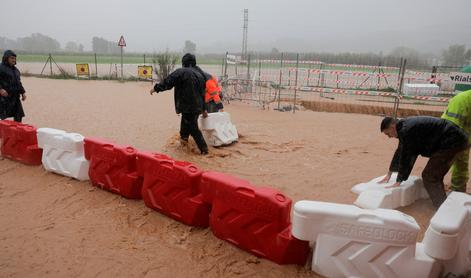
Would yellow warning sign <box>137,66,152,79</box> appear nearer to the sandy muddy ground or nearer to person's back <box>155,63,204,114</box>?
the sandy muddy ground

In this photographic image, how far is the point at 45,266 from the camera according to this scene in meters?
3.33

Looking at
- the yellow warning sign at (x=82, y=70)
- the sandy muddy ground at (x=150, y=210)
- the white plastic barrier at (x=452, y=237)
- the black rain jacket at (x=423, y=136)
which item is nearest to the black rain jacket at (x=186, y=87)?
the sandy muddy ground at (x=150, y=210)

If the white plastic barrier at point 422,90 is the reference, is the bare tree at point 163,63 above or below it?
above

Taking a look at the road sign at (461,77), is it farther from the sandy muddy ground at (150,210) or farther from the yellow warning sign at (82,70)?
the yellow warning sign at (82,70)

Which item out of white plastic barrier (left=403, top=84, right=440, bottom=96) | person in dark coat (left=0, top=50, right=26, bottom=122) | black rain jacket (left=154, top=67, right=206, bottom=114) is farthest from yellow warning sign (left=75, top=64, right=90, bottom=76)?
white plastic barrier (left=403, top=84, right=440, bottom=96)

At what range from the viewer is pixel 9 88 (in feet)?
22.6

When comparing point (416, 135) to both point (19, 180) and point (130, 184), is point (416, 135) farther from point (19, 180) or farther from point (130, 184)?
point (19, 180)

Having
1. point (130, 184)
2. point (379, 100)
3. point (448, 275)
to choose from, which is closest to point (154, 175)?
point (130, 184)

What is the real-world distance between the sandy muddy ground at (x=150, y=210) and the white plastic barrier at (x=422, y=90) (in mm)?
8381

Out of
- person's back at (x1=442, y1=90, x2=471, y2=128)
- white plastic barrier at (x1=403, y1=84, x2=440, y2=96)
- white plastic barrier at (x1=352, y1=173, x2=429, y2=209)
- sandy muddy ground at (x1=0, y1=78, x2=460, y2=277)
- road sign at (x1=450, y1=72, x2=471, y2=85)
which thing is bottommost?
sandy muddy ground at (x1=0, y1=78, x2=460, y2=277)

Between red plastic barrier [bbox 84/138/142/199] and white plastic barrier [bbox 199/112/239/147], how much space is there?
278cm

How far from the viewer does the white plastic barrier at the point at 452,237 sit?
114 inches

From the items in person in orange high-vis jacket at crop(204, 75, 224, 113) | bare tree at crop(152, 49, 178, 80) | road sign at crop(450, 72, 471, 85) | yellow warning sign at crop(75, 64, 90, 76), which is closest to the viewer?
person in orange high-vis jacket at crop(204, 75, 224, 113)

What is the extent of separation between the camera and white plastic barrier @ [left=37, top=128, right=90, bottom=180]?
5246 mm
